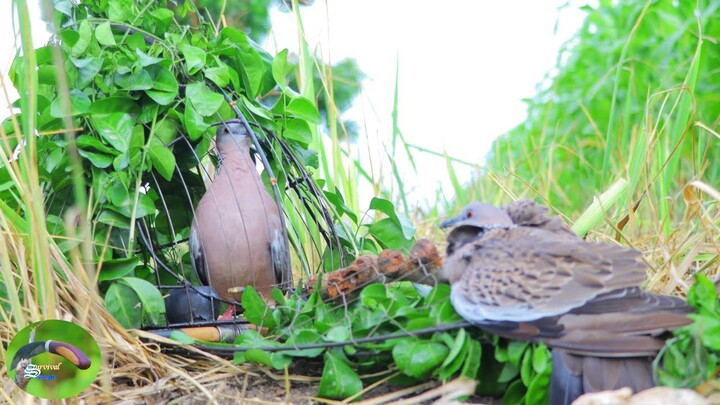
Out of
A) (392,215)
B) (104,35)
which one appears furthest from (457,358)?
(104,35)

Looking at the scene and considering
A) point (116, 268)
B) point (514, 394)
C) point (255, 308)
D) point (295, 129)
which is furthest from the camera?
point (295, 129)

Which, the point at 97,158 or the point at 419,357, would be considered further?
the point at 97,158

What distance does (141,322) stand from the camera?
7.14 ft

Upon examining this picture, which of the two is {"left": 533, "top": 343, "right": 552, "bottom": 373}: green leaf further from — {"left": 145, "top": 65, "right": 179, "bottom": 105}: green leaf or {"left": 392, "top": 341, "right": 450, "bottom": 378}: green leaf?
{"left": 145, "top": 65, "right": 179, "bottom": 105}: green leaf

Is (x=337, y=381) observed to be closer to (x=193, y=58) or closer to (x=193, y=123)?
(x=193, y=123)

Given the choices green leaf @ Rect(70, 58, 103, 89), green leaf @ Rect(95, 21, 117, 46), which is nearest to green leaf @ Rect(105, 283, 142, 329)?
green leaf @ Rect(70, 58, 103, 89)

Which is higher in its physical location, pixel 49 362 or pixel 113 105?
pixel 113 105

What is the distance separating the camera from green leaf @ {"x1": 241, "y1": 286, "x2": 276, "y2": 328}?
203cm

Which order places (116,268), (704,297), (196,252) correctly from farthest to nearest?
1. (196,252)
2. (116,268)
3. (704,297)

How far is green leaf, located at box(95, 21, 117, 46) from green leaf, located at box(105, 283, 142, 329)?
2.26 feet

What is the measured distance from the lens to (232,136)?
7.91 ft

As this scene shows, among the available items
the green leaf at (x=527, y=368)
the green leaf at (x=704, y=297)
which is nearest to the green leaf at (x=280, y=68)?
the green leaf at (x=527, y=368)

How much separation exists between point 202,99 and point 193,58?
0.41ft

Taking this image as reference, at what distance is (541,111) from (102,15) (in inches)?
163
